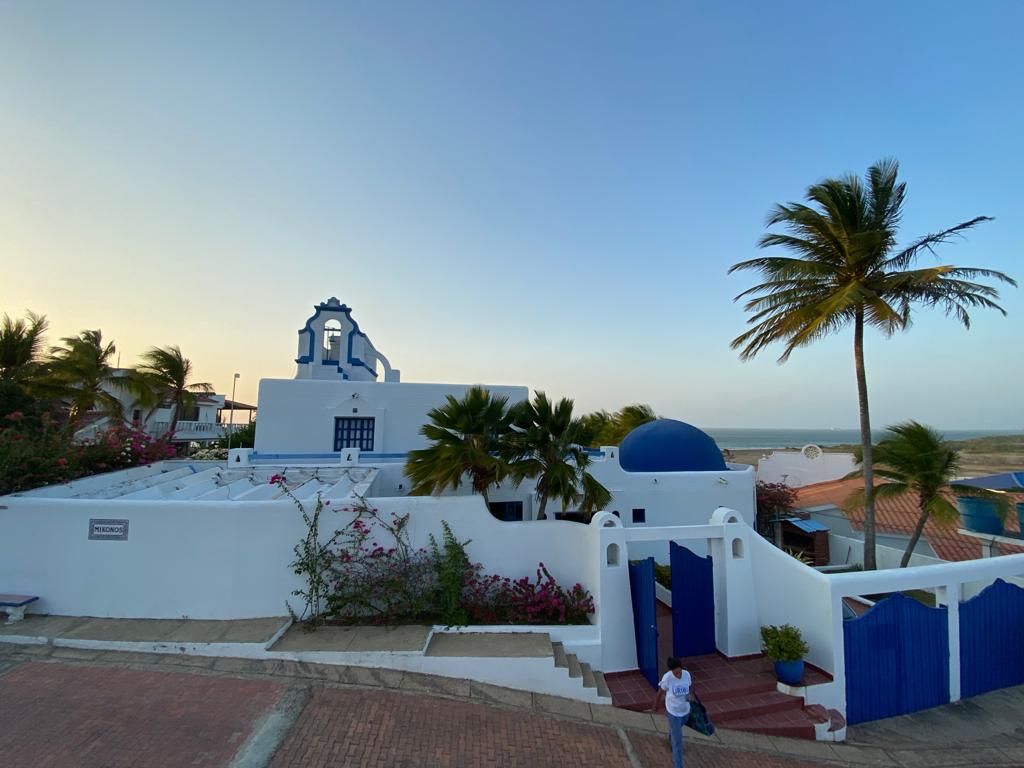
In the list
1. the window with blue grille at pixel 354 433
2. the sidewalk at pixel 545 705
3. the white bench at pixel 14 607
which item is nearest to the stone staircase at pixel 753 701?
the sidewalk at pixel 545 705

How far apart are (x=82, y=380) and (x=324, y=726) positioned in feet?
77.5

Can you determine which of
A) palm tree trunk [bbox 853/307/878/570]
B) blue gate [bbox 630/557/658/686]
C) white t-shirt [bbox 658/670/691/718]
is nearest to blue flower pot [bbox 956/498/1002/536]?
palm tree trunk [bbox 853/307/878/570]

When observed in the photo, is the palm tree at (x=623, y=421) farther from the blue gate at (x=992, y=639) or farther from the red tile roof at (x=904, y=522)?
the blue gate at (x=992, y=639)

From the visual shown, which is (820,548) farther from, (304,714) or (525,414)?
(304,714)

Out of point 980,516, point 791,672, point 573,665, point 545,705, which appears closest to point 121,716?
point 545,705

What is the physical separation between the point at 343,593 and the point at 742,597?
709 centimetres

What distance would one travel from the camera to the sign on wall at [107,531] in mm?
7867

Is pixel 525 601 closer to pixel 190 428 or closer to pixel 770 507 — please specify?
pixel 770 507

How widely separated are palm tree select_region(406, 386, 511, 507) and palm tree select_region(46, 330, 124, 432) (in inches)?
745

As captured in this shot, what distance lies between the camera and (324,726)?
233 inches

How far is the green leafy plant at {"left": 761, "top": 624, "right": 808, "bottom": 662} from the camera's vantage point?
738cm

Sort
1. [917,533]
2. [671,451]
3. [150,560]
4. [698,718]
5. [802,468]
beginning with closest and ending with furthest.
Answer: [698,718] < [150,560] < [917,533] < [671,451] < [802,468]

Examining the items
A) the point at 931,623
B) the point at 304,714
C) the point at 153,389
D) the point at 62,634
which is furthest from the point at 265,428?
the point at 931,623

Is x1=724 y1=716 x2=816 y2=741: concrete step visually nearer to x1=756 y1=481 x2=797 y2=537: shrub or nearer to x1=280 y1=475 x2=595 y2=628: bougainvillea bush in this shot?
x1=280 y1=475 x2=595 y2=628: bougainvillea bush
